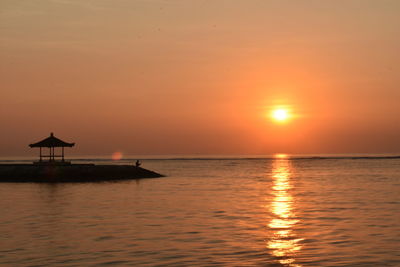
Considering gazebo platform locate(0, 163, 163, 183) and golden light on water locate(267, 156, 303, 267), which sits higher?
gazebo platform locate(0, 163, 163, 183)

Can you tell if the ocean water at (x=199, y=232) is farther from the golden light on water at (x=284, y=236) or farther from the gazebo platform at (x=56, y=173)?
the gazebo platform at (x=56, y=173)

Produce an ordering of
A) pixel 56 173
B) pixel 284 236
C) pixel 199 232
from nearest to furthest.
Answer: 1. pixel 284 236
2. pixel 199 232
3. pixel 56 173

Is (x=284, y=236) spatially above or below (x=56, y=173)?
below

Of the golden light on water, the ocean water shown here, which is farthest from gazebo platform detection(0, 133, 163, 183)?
the golden light on water

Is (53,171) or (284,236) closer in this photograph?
(284,236)

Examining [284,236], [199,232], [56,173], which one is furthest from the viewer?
[56,173]

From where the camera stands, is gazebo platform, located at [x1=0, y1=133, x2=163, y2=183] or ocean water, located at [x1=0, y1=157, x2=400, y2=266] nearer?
ocean water, located at [x1=0, y1=157, x2=400, y2=266]

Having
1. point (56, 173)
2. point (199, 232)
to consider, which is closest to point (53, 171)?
point (56, 173)

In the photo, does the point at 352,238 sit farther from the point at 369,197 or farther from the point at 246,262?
the point at 369,197

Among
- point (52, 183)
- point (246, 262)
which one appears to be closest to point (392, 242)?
point (246, 262)

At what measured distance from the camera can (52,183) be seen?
81.7 meters

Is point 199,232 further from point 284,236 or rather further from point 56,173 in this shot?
point 56,173

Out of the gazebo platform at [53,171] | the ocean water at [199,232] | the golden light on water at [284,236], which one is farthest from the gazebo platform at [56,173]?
the golden light on water at [284,236]

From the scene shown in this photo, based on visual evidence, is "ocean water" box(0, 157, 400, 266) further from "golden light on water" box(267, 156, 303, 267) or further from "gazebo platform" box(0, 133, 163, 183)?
"gazebo platform" box(0, 133, 163, 183)
